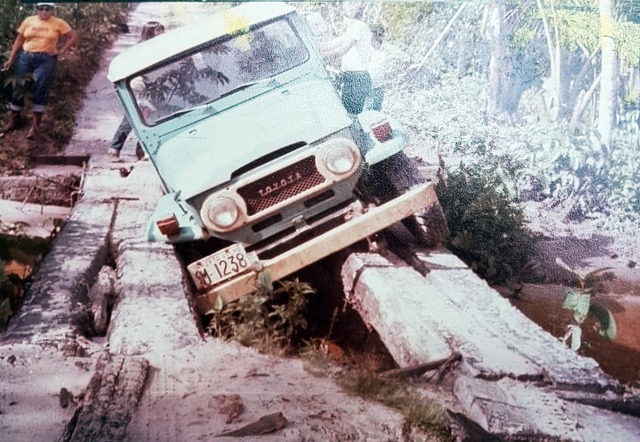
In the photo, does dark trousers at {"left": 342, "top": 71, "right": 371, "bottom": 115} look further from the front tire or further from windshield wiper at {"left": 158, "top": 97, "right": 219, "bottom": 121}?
windshield wiper at {"left": 158, "top": 97, "right": 219, "bottom": 121}

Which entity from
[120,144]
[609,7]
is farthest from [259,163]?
[609,7]

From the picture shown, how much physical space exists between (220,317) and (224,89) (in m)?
0.83

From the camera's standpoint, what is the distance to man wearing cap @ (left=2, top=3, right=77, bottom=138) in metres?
2.27

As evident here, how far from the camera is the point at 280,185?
2375mm

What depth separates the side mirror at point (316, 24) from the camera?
2520 millimetres

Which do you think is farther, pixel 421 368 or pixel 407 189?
pixel 407 189

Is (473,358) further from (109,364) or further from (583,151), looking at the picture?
(109,364)

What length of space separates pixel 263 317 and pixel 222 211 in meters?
0.40

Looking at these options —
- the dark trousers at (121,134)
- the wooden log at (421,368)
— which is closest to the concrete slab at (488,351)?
the wooden log at (421,368)

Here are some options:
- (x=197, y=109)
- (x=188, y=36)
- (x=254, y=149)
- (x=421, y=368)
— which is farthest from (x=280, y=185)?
(x=421, y=368)

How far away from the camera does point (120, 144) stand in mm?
2795

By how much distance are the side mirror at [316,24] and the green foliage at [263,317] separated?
0.95 meters

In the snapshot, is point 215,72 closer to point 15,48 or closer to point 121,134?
point 121,134

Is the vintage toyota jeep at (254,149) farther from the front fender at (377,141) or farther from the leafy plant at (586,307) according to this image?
the leafy plant at (586,307)
